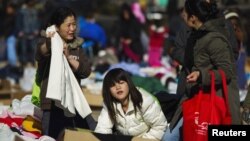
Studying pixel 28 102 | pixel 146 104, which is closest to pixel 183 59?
pixel 146 104

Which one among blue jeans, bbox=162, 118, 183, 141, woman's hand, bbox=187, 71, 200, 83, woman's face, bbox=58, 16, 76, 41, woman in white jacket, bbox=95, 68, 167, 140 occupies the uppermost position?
woman's face, bbox=58, 16, 76, 41

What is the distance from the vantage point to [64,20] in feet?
21.2

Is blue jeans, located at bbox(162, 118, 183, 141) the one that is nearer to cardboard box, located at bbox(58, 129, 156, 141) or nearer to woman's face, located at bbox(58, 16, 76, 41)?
cardboard box, located at bbox(58, 129, 156, 141)

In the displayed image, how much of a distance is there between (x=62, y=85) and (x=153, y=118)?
32.7 inches

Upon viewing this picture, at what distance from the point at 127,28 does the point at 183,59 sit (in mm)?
9464

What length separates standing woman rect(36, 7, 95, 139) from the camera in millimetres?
6445

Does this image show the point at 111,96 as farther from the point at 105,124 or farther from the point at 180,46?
the point at 180,46

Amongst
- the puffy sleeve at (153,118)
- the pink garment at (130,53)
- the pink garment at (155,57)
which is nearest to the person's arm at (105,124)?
the puffy sleeve at (153,118)

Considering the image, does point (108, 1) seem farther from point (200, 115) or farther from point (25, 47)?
point (200, 115)

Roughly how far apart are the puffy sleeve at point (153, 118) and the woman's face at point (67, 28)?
32.8 inches

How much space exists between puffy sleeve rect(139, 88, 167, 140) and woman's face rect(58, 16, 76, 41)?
83 centimetres

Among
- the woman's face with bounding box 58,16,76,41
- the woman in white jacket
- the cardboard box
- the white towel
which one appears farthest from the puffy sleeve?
the woman's face with bounding box 58,16,76,41

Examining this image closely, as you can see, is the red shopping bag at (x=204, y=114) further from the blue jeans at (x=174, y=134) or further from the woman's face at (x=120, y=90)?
the woman's face at (x=120, y=90)

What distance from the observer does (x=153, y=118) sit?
21.0 feet
